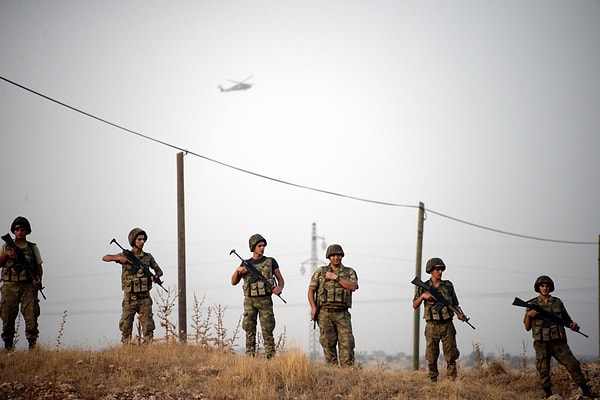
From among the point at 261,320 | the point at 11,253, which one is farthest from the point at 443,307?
the point at 11,253

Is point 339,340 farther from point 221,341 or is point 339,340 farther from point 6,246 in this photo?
point 6,246

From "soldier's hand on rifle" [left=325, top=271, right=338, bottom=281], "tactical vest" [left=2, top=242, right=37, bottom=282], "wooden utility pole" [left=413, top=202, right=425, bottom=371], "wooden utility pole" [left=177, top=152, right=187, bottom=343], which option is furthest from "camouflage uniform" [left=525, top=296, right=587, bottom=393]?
"tactical vest" [left=2, top=242, right=37, bottom=282]

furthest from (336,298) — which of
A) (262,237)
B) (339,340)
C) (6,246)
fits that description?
(6,246)

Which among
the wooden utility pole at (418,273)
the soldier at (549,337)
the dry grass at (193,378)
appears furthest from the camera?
the wooden utility pole at (418,273)

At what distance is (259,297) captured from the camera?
35.6ft

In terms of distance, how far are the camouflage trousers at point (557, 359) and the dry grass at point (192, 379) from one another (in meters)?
0.54

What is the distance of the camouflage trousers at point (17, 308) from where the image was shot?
1048 centimetres

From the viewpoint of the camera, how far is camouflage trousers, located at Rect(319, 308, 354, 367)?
35.3 ft

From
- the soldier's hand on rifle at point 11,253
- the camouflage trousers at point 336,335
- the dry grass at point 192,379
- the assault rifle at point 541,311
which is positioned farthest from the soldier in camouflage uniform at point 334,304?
the soldier's hand on rifle at point 11,253

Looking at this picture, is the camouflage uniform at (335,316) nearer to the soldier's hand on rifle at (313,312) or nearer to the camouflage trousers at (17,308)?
the soldier's hand on rifle at (313,312)

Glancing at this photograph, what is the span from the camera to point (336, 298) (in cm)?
1076

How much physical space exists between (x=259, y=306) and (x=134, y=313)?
102 inches

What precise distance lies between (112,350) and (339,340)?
14.0 feet

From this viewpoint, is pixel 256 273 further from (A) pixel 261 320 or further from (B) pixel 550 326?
(B) pixel 550 326
